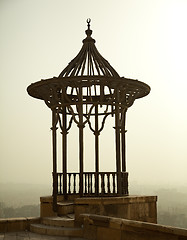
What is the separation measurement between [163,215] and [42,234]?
3601 centimetres

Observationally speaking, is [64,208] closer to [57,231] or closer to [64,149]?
[57,231]

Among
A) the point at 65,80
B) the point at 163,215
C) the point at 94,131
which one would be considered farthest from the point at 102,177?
the point at 163,215

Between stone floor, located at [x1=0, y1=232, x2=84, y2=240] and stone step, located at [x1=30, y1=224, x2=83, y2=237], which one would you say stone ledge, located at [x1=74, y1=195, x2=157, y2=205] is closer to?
stone step, located at [x1=30, y1=224, x2=83, y2=237]

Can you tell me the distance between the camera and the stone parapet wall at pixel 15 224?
11.2 m

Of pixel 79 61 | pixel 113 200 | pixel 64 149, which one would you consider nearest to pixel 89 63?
pixel 79 61

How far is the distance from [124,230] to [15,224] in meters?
4.33

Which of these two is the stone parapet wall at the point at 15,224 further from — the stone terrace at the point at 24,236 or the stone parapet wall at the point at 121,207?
the stone parapet wall at the point at 121,207

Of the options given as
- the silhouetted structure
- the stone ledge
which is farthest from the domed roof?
the stone ledge

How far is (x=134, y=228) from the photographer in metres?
7.94

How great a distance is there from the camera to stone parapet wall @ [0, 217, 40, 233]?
11.2 metres

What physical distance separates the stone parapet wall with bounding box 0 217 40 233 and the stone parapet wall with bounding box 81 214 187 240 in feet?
6.42

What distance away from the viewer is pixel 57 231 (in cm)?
1023

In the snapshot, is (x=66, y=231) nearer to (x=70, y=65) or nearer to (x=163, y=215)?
(x=70, y=65)

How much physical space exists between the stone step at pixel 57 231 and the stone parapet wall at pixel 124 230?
325 millimetres
